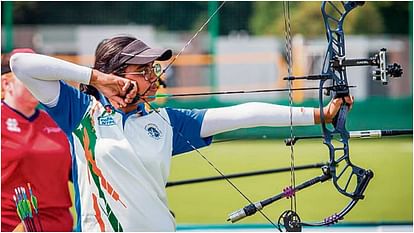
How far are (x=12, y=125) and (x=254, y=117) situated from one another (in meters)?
1.37

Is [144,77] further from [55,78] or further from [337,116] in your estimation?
[337,116]

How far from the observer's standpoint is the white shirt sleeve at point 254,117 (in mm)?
2900

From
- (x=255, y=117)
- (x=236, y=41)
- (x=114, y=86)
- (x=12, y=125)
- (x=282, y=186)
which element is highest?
(x=114, y=86)

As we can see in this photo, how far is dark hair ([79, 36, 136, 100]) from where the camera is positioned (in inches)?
113

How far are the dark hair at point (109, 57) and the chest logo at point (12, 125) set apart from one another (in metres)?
1.05

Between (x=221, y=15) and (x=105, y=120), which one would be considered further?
(x=221, y=15)

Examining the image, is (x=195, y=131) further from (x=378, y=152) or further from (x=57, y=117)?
(x=378, y=152)

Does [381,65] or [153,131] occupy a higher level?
[381,65]

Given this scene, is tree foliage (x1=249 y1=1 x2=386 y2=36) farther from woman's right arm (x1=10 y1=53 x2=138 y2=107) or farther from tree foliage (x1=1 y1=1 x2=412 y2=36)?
woman's right arm (x1=10 y1=53 x2=138 y2=107)

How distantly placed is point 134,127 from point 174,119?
160 mm

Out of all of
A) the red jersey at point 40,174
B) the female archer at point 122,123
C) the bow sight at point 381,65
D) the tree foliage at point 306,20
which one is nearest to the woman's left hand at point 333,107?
the female archer at point 122,123

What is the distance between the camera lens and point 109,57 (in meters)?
2.89

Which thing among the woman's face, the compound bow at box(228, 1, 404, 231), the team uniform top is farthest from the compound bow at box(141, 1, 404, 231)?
the woman's face

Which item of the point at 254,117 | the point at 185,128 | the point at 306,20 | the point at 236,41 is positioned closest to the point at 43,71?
the point at 185,128
